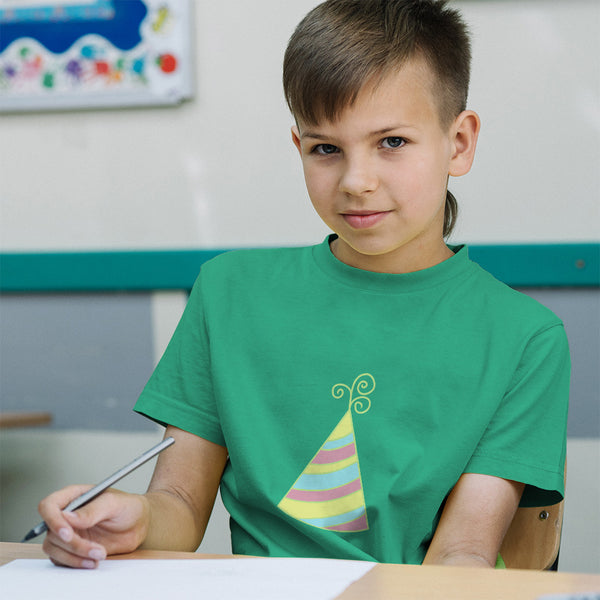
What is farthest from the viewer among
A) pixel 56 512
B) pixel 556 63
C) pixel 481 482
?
pixel 556 63

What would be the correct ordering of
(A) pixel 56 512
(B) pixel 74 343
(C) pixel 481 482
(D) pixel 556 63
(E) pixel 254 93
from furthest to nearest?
(B) pixel 74 343
(E) pixel 254 93
(D) pixel 556 63
(C) pixel 481 482
(A) pixel 56 512

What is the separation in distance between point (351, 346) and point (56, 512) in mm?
378

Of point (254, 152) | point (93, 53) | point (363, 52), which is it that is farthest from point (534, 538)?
point (93, 53)

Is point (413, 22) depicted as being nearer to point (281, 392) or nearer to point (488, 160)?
point (281, 392)

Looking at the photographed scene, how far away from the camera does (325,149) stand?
909 millimetres

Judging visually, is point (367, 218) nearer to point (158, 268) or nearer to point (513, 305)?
point (513, 305)

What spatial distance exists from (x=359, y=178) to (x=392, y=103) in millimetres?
98

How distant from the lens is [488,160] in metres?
1.65

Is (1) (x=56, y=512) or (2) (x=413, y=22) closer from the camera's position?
(1) (x=56, y=512)

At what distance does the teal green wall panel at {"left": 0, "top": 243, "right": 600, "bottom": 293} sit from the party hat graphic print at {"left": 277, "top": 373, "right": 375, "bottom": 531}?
0.81m

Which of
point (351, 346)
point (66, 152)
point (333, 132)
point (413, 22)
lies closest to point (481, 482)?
point (351, 346)

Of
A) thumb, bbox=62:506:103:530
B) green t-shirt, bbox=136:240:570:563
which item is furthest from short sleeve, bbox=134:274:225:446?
thumb, bbox=62:506:103:530

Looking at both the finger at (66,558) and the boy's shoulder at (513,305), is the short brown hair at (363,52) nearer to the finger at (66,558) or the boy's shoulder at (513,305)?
the boy's shoulder at (513,305)

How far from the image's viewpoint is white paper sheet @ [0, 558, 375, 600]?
0.59m
